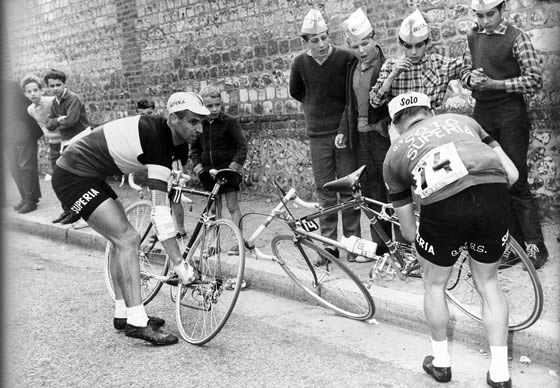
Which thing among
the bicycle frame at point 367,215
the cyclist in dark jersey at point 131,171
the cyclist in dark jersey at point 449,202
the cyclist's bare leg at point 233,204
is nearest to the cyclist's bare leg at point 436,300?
the cyclist in dark jersey at point 449,202

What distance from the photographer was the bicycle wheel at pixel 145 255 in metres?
5.74

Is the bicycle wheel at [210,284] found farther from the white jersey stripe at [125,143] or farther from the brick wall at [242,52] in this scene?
the brick wall at [242,52]

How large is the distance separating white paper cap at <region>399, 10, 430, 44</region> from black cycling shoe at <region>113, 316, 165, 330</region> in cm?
307

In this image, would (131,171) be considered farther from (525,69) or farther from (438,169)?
(525,69)

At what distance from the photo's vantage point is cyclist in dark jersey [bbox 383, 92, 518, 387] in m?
3.62

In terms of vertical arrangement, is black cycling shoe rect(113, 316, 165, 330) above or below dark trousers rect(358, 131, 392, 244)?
below

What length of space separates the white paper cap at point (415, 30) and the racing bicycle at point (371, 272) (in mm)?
1243

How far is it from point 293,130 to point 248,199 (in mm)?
1306

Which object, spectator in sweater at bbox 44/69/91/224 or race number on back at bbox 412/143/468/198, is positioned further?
spectator in sweater at bbox 44/69/91/224

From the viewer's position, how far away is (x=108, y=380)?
171 inches

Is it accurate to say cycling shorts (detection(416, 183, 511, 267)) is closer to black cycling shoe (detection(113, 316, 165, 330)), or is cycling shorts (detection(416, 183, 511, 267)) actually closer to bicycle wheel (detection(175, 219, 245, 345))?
bicycle wheel (detection(175, 219, 245, 345))

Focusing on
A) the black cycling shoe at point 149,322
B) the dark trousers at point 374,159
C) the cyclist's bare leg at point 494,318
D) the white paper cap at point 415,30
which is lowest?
the black cycling shoe at point 149,322

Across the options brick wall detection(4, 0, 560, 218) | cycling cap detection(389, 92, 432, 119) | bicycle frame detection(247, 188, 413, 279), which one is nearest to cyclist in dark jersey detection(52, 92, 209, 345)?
bicycle frame detection(247, 188, 413, 279)

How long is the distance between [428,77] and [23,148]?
7.21 meters
